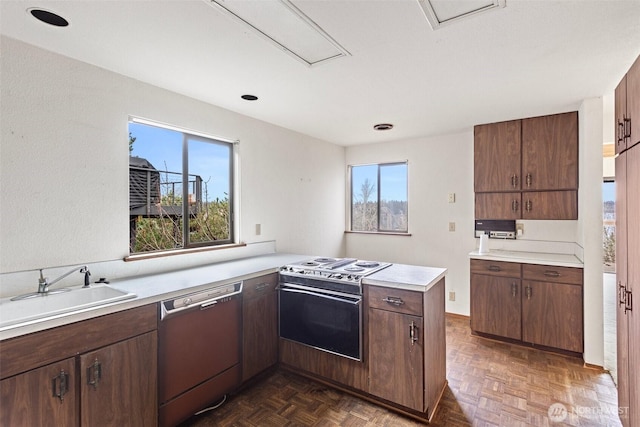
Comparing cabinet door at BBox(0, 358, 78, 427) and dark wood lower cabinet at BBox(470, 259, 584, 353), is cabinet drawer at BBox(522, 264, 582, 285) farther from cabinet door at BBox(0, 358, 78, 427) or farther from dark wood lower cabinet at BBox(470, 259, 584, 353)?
cabinet door at BBox(0, 358, 78, 427)

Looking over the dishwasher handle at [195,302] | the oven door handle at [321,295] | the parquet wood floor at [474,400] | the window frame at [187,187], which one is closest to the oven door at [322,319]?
the oven door handle at [321,295]

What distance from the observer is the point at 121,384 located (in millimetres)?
1620

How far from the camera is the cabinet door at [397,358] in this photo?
197cm

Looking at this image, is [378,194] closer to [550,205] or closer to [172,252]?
[550,205]

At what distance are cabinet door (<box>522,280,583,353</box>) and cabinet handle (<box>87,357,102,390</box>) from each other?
346 centimetres

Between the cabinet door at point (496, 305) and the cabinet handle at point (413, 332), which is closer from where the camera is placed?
the cabinet handle at point (413, 332)

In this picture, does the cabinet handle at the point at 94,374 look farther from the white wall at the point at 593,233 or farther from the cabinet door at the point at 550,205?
the cabinet door at the point at 550,205

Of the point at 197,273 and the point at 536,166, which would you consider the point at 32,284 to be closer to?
the point at 197,273

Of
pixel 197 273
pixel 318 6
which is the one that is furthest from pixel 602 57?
pixel 197 273

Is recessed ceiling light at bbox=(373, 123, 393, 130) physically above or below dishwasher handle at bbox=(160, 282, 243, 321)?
above

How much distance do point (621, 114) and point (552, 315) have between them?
6.49 feet

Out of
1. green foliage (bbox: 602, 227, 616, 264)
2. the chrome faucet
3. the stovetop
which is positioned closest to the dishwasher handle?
the stovetop

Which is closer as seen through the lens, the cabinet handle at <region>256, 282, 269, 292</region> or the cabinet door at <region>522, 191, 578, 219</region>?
the cabinet handle at <region>256, 282, 269, 292</region>

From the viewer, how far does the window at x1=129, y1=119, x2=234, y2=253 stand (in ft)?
7.86
